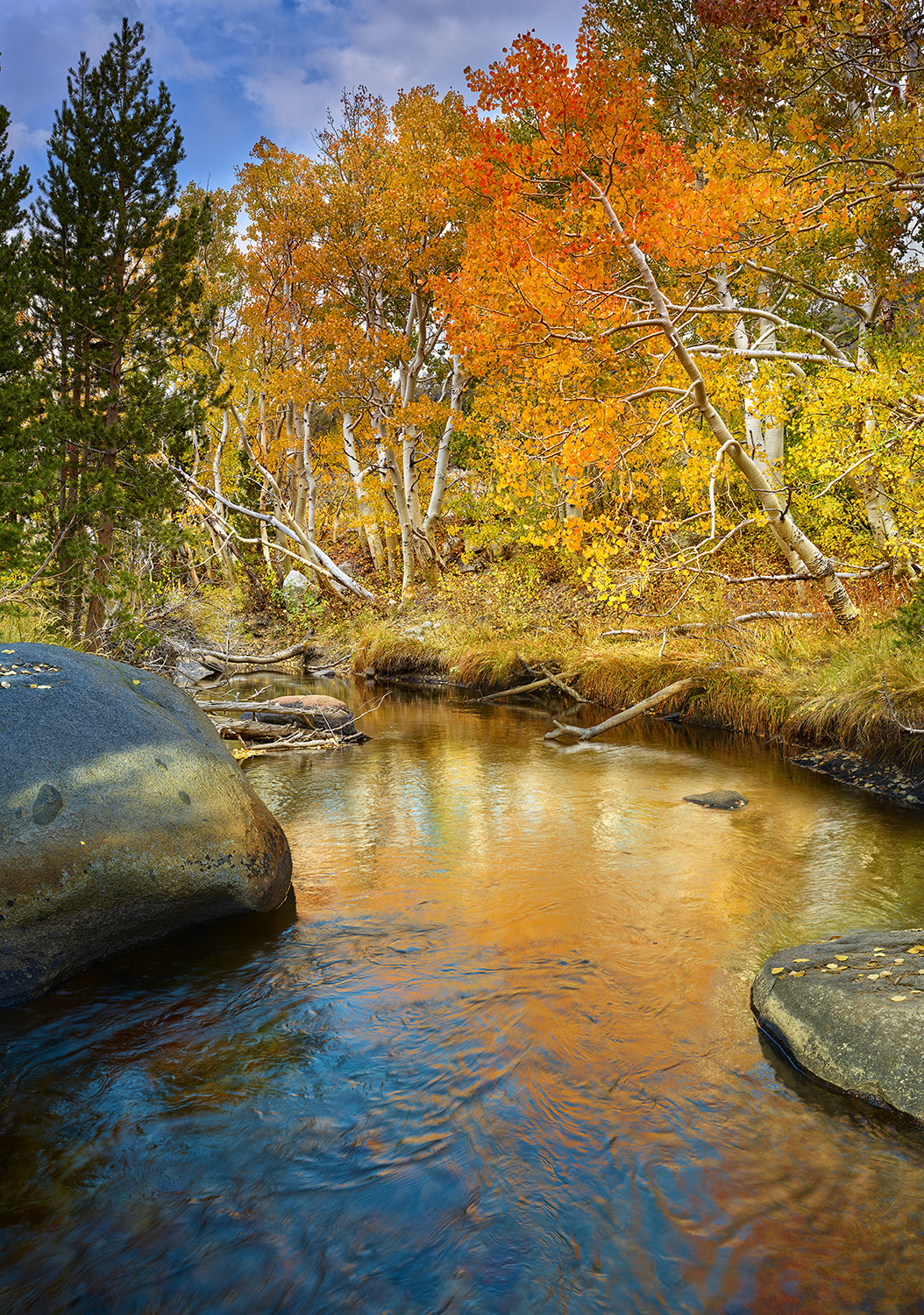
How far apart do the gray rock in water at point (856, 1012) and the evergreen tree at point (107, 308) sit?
9.32m

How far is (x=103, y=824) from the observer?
165 inches

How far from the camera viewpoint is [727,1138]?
312 cm

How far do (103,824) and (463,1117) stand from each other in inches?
93.2

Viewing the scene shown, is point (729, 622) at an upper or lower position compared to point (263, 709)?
upper

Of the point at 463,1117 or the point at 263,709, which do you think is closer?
the point at 463,1117

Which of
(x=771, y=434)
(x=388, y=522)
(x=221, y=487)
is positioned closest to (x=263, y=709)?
(x=771, y=434)

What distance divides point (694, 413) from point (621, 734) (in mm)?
6200

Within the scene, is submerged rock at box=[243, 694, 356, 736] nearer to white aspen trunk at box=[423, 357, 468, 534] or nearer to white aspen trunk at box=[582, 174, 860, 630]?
white aspen trunk at box=[582, 174, 860, 630]

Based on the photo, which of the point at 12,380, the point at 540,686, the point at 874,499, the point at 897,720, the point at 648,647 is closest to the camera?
the point at 897,720

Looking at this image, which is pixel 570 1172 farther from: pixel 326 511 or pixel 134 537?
pixel 326 511

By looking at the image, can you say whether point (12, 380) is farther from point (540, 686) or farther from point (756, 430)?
point (756, 430)

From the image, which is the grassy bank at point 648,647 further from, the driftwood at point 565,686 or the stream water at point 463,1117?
the stream water at point 463,1117

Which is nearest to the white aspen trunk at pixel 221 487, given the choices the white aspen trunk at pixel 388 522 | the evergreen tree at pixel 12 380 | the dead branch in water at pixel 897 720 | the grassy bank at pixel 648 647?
the grassy bank at pixel 648 647

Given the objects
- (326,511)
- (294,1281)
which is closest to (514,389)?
(326,511)
